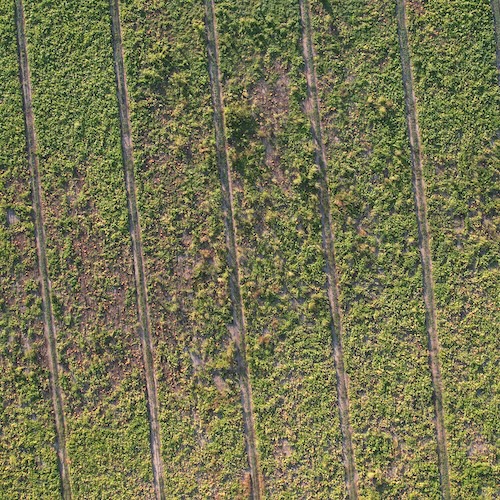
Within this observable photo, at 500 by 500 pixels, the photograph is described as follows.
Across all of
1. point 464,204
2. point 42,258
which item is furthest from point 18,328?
point 464,204

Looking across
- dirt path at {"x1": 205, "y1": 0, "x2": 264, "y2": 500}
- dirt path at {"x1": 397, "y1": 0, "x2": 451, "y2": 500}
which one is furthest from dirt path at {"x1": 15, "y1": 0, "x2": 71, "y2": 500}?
dirt path at {"x1": 397, "y1": 0, "x2": 451, "y2": 500}

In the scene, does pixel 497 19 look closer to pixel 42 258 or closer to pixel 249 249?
pixel 249 249

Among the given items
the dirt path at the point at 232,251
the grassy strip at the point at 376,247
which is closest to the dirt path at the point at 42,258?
the dirt path at the point at 232,251

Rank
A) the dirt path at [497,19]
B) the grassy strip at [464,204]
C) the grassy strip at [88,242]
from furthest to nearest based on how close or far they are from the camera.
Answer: the grassy strip at [88,242] < the dirt path at [497,19] < the grassy strip at [464,204]

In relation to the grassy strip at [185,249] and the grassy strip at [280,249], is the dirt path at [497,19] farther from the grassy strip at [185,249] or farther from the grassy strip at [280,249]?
the grassy strip at [185,249]

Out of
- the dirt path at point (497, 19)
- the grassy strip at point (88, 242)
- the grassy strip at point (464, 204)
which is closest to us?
the grassy strip at point (464, 204)

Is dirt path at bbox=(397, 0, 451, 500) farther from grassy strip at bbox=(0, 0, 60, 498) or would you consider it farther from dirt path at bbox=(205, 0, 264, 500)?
grassy strip at bbox=(0, 0, 60, 498)

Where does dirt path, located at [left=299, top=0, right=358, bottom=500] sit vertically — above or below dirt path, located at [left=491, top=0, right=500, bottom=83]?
below

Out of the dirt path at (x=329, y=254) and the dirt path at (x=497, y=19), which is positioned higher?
the dirt path at (x=497, y=19)
